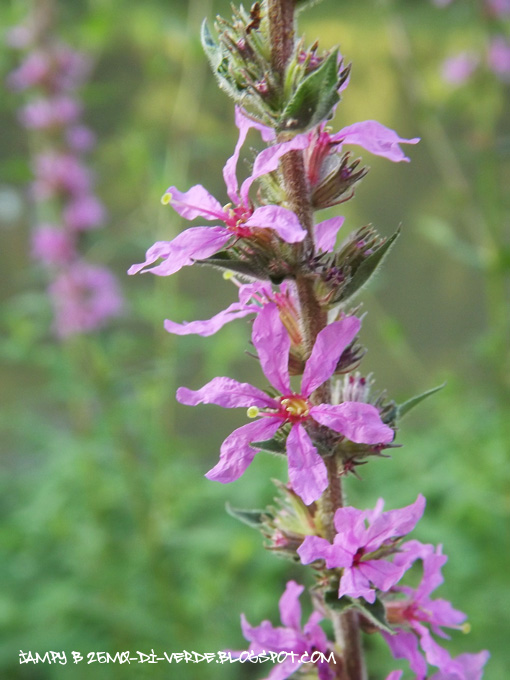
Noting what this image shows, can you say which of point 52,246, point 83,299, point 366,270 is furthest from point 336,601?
point 52,246

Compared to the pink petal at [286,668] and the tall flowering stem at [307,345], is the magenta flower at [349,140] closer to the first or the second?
the tall flowering stem at [307,345]

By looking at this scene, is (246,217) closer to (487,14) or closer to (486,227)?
(486,227)

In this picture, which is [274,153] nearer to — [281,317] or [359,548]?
[281,317]

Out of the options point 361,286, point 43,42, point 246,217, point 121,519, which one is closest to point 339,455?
point 361,286

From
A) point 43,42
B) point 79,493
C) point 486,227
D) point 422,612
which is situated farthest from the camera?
point 79,493

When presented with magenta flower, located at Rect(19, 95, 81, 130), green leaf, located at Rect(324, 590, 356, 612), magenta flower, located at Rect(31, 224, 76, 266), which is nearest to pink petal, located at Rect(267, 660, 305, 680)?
green leaf, located at Rect(324, 590, 356, 612)

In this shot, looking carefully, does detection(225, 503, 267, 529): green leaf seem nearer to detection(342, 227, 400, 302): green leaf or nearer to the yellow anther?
the yellow anther
